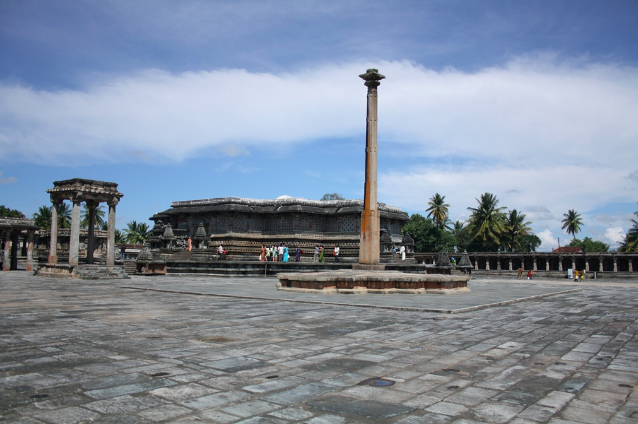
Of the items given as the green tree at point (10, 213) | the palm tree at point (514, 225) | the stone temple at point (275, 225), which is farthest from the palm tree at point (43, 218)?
the palm tree at point (514, 225)

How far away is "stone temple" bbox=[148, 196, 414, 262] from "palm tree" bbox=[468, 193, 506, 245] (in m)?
27.5

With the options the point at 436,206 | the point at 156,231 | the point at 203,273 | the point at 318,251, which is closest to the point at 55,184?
the point at 203,273

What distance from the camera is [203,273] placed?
27.9m

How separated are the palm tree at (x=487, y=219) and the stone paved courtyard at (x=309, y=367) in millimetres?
58925

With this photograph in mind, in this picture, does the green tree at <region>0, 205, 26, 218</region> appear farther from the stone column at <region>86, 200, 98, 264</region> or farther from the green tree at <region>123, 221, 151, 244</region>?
the stone column at <region>86, 200, 98, 264</region>

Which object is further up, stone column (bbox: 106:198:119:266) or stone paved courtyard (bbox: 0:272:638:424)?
stone column (bbox: 106:198:119:266)

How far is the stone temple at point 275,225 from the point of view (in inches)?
1439

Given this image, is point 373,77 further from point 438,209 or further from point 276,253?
point 438,209

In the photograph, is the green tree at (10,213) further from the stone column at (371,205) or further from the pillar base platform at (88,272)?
the stone column at (371,205)

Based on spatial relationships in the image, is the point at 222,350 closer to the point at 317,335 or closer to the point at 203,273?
the point at 317,335

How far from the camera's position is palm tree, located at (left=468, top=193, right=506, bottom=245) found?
66.6 metres

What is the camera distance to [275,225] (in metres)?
39.9

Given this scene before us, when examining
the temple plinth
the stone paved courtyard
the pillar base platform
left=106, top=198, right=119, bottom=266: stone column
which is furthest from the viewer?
left=106, top=198, right=119, bottom=266: stone column

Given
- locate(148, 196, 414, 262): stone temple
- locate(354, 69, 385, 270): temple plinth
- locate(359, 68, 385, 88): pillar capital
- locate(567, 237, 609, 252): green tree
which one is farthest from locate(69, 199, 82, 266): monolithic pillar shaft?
locate(567, 237, 609, 252): green tree
